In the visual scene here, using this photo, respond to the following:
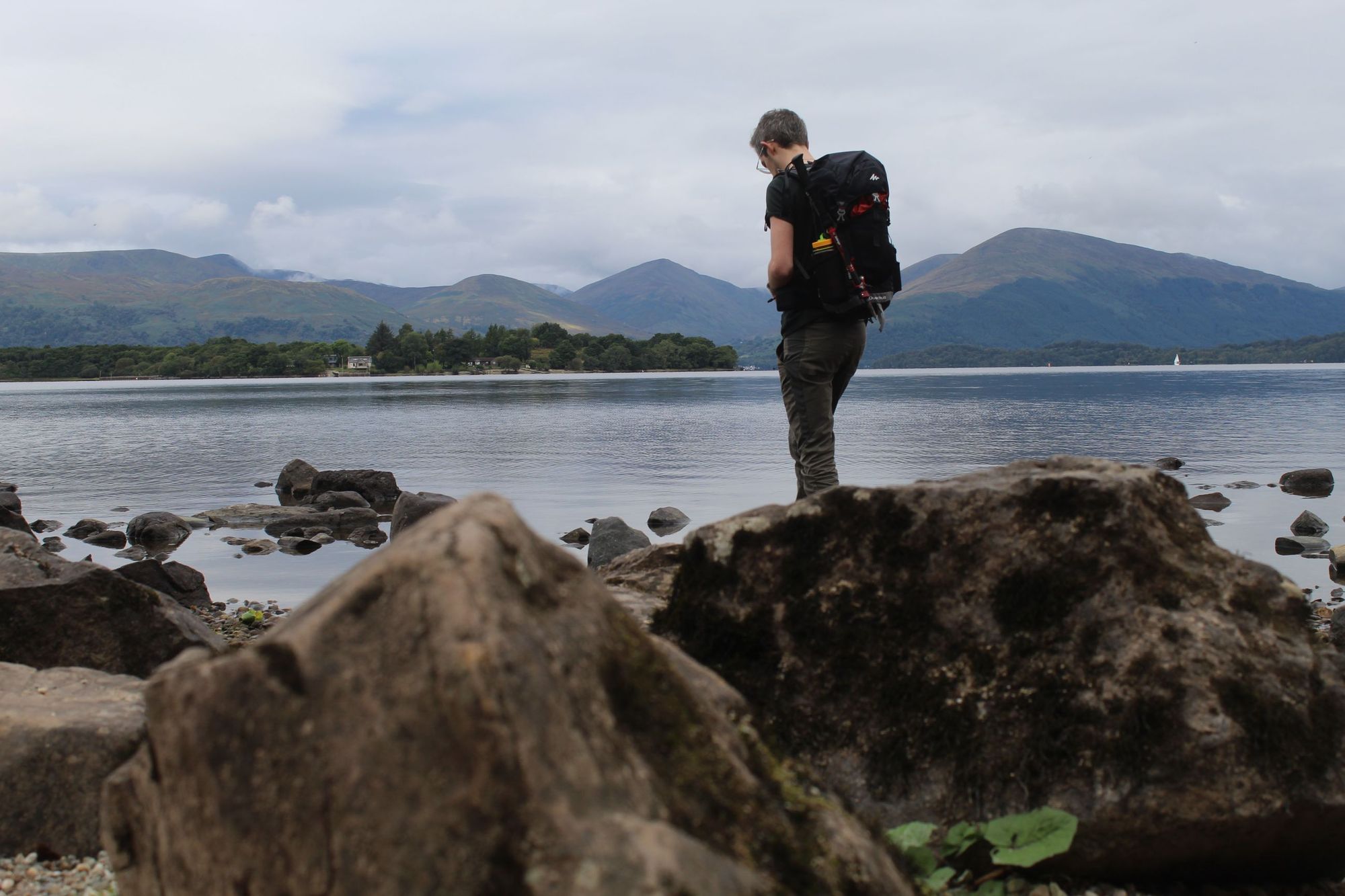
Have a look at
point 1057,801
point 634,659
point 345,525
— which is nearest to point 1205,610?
point 1057,801

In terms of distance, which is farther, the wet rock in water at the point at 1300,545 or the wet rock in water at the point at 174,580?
the wet rock in water at the point at 1300,545

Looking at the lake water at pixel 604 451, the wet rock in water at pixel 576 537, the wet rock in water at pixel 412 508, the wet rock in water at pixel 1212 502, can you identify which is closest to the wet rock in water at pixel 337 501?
the lake water at pixel 604 451

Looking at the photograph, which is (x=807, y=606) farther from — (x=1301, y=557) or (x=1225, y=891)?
(x=1301, y=557)

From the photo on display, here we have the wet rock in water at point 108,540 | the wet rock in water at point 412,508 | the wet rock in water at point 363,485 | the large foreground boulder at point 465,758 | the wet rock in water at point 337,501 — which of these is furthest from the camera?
the wet rock in water at point 363,485

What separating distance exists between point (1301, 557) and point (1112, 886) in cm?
1597

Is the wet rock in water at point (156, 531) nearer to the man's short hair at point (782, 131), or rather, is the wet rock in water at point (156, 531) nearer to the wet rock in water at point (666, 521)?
the wet rock in water at point (666, 521)

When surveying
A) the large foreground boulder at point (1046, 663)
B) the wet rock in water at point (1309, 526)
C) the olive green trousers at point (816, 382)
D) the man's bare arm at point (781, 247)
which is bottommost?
the wet rock in water at point (1309, 526)

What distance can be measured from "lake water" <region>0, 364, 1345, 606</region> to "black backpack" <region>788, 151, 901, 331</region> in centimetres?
956

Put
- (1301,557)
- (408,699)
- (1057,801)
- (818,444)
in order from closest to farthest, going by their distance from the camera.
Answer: (408,699), (1057,801), (818,444), (1301,557)

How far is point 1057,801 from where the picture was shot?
4840 millimetres

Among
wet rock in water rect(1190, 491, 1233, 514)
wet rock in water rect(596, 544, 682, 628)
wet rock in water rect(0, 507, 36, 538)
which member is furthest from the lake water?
wet rock in water rect(596, 544, 682, 628)

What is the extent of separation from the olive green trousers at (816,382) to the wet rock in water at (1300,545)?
13.8 m

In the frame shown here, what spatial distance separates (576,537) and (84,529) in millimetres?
11555

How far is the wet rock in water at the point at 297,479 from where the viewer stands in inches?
1244
